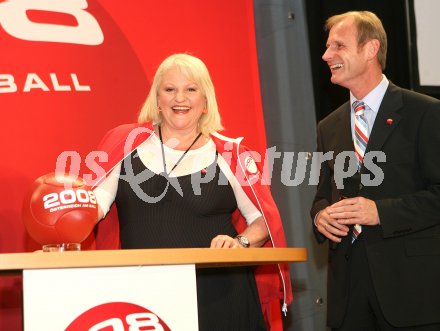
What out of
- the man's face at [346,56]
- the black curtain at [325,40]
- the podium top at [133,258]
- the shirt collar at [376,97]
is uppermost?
the black curtain at [325,40]

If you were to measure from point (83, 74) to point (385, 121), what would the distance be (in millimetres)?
1540

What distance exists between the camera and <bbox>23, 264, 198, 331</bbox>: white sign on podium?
6.61 feet

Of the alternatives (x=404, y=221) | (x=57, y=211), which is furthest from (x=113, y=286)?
(x=404, y=221)

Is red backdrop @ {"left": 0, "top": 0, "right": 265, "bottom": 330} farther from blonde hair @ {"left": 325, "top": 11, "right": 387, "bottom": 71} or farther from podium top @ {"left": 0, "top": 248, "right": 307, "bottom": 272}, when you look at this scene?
podium top @ {"left": 0, "top": 248, "right": 307, "bottom": 272}

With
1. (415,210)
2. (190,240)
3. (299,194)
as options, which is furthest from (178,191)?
(299,194)

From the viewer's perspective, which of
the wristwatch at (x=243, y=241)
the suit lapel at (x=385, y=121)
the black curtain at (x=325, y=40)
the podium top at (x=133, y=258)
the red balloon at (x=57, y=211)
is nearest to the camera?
the podium top at (x=133, y=258)

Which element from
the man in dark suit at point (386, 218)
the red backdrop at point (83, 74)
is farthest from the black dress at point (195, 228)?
the red backdrop at point (83, 74)

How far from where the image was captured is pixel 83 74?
3.74 meters

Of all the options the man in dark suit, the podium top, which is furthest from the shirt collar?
the podium top

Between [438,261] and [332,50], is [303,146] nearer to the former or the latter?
[332,50]

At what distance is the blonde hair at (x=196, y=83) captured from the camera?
3.27 meters

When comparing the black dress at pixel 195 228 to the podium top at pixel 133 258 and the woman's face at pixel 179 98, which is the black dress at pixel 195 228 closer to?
the woman's face at pixel 179 98

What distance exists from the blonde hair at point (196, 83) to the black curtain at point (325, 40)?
158 centimetres

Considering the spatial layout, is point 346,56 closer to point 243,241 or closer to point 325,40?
point 243,241
